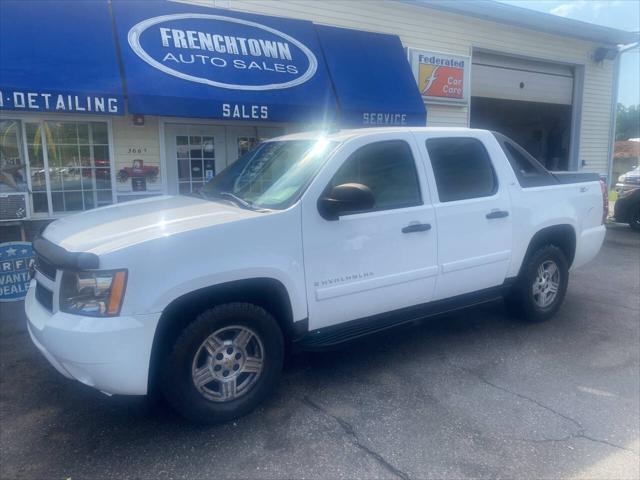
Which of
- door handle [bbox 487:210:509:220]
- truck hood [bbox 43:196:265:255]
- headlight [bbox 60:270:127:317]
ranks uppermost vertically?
truck hood [bbox 43:196:265:255]

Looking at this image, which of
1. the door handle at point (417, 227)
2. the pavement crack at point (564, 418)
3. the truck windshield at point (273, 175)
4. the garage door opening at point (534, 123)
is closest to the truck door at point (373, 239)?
the door handle at point (417, 227)

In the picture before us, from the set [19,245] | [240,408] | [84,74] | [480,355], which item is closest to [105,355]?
[240,408]

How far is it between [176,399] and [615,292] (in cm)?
587

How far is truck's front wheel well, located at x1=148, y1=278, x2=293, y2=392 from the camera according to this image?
299cm

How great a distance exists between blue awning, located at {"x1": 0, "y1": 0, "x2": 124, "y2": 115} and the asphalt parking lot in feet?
10.4

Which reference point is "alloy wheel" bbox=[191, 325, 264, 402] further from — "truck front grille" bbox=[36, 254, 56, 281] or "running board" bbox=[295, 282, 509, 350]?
"truck front grille" bbox=[36, 254, 56, 281]

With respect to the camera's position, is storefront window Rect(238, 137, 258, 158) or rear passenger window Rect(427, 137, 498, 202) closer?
rear passenger window Rect(427, 137, 498, 202)

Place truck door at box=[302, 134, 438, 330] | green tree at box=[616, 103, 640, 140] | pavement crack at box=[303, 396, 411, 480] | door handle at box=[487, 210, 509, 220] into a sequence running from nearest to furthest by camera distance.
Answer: pavement crack at box=[303, 396, 411, 480] < truck door at box=[302, 134, 438, 330] < door handle at box=[487, 210, 509, 220] < green tree at box=[616, 103, 640, 140]

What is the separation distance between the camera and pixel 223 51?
313 inches

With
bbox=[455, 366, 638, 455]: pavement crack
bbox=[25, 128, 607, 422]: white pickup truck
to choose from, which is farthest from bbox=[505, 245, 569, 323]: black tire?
bbox=[455, 366, 638, 455]: pavement crack

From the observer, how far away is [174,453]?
10.1 ft

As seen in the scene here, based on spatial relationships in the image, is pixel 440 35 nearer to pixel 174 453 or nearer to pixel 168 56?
pixel 168 56

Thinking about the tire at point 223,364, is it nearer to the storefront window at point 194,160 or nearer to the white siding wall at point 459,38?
the storefront window at point 194,160

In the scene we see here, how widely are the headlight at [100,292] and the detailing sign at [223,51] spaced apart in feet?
17.1
